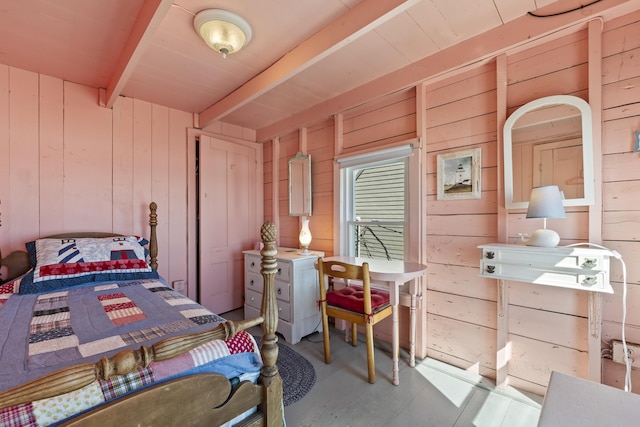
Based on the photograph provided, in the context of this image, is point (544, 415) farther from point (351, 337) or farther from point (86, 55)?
point (86, 55)

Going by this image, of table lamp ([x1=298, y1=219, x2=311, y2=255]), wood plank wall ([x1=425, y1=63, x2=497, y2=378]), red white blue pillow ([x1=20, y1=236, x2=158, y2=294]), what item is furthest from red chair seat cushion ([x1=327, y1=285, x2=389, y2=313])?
red white blue pillow ([x1=20, y1=236, x2=158, y2=294])

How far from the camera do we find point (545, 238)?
163 cm

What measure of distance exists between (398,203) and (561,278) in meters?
1.25

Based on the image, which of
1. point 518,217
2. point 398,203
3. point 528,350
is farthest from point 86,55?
point 528,350

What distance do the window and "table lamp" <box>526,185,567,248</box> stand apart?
0.98 m

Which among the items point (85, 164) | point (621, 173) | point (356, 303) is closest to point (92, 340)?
point (356, 303)

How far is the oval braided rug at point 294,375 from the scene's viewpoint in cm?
186

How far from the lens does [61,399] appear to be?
0.77 meters

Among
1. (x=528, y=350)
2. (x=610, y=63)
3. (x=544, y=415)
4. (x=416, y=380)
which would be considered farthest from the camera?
(x=416, y=380)

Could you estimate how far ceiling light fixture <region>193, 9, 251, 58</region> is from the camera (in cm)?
168

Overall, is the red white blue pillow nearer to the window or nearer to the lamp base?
the window

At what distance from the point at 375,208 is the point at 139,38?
7.17 ft

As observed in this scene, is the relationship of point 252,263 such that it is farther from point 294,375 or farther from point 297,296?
point 294,375

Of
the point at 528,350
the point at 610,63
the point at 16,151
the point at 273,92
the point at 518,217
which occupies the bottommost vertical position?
the point at 528,350
